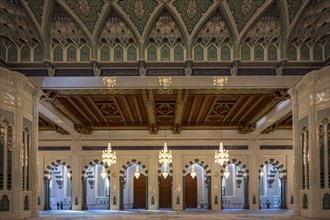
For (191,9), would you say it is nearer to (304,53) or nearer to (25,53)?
(304,53)

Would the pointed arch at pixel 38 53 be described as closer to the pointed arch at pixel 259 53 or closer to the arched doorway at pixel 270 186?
the pointed arch at pixel 259 53

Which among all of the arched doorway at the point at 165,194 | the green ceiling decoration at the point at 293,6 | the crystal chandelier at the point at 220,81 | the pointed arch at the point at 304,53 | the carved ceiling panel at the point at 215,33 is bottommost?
the arched doorway at the point at 165,194

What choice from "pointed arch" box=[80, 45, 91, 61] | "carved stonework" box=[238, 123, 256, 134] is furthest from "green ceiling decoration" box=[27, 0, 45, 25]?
"carved stonework" box=[238, 123, 256, 134]

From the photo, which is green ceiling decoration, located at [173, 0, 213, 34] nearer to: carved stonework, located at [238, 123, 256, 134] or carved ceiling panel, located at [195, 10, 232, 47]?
carved ceiling panel, located at [195, 10, 232, 47]

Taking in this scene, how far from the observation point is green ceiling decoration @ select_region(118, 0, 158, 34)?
12188 millimetres

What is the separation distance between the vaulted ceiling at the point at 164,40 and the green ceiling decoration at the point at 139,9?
0.07 ft

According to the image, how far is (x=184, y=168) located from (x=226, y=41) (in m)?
11.3

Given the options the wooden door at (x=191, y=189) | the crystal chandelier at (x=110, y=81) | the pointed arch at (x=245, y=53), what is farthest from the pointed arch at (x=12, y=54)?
the wooden door at (x=191, y=189)

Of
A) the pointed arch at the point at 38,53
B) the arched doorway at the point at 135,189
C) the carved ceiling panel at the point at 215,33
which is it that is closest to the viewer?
the carved ceiling panel at the point at 215,33

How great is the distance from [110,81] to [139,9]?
1984 mm

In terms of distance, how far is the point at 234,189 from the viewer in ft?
90.0

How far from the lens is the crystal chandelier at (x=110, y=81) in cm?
1321

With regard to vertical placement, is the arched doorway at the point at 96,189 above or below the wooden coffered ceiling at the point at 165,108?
below

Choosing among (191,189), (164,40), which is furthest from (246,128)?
(164,40)
